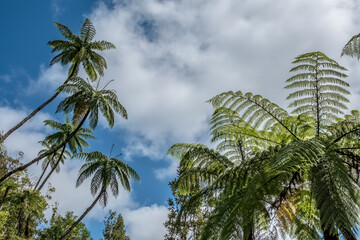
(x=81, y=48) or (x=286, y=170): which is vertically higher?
(x=81, y=48)

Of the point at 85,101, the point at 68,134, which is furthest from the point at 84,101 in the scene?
the point at 68,134

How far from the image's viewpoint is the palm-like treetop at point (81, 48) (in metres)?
15.0

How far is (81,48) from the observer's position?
15141 millimetres

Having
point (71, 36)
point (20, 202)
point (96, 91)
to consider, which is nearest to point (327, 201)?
point (96, 91)

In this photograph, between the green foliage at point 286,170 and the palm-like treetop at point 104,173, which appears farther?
the palm-like treetop at point 104,173

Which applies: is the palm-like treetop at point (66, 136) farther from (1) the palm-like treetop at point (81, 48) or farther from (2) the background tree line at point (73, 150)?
(1) the palm-like treetop at point (81, 48)

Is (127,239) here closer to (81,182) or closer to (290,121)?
(81,182)

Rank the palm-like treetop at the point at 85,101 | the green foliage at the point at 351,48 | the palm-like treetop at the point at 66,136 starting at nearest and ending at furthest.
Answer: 1. the green foliage at the point at 351,48
2. the palm-like treetop at the point at 85,101
3. the palm-like treetop at the point at 66,136

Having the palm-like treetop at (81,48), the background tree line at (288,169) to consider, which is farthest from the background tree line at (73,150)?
the background tree line at (288,169)

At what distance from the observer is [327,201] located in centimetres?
266

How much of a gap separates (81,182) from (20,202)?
357cm

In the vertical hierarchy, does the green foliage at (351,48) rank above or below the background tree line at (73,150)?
below

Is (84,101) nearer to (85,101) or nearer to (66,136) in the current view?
(85,101)

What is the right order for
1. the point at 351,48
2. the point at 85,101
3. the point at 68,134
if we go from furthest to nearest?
the point at 68,134 < the point at 85,101 < the point at 351,48
